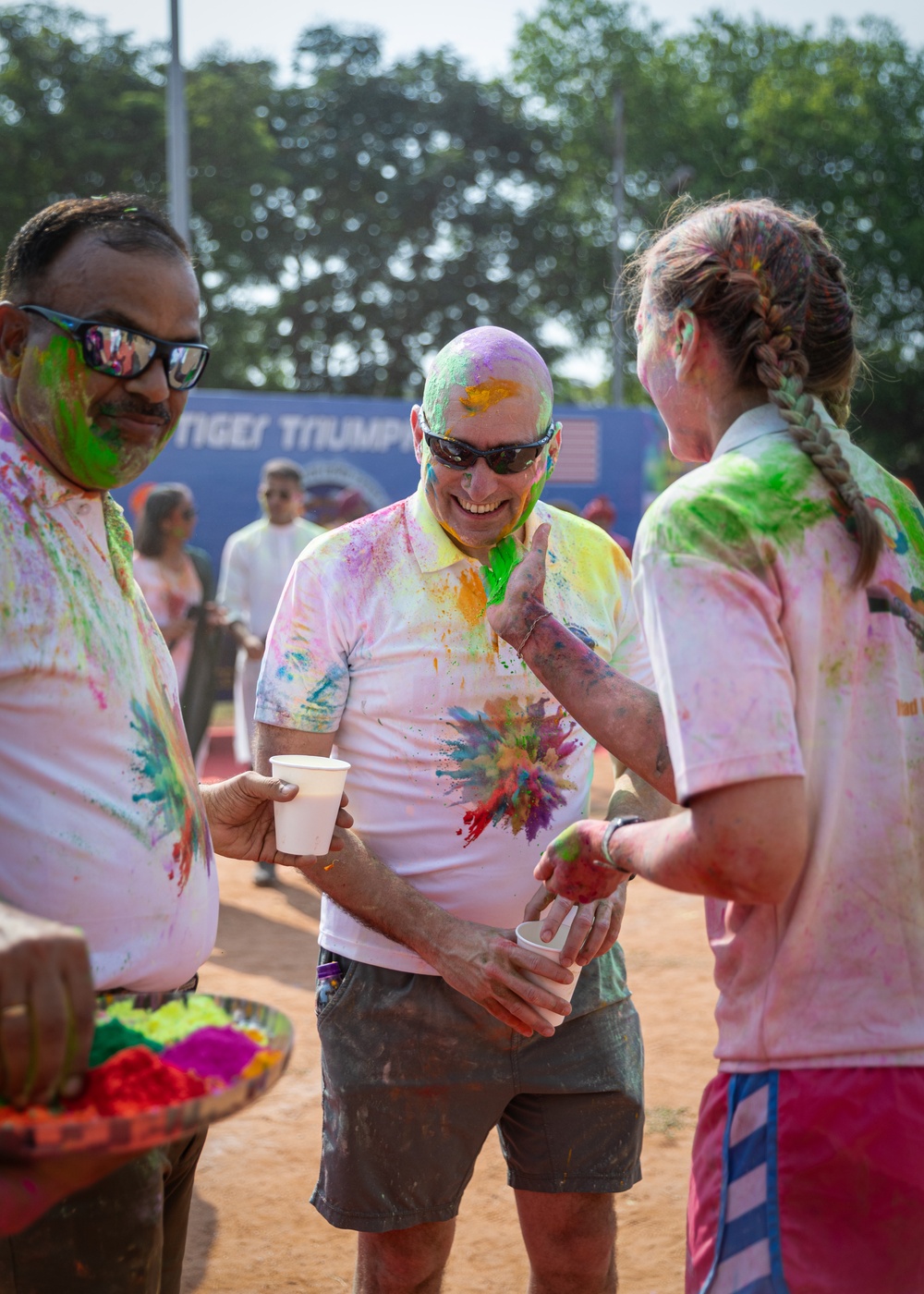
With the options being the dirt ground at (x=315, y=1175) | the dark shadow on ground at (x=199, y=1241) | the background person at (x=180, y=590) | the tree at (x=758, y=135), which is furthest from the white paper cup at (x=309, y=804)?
the tree at (x=758, y=135)

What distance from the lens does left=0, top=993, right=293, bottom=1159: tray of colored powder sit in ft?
4.60

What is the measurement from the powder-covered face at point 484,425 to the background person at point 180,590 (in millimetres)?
4353

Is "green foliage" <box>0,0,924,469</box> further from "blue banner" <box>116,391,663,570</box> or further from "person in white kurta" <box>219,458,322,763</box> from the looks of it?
"person in white kurta" <box>219,458,322,763</box>

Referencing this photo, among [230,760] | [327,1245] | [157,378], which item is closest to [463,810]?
[157,378]

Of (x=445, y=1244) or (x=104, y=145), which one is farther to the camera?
(x=104, y=145)

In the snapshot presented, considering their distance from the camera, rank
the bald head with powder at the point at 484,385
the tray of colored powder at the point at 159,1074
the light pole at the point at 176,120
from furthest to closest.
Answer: the light pole at the point at 176,120 → the bald head with powder at the point at 484,385 → the tray of colored powder at the point at 159,1074

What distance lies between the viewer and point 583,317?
39.2 m

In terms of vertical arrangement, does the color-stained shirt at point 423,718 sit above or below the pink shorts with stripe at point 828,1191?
above

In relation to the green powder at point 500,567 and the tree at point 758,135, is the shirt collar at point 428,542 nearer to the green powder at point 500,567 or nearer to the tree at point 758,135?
the green powder at point 500,567

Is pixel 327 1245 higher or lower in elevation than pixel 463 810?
lower

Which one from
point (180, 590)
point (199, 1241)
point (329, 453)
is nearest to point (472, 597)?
point (199, 1241)

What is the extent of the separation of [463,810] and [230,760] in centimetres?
980

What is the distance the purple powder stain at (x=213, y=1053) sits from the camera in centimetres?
162

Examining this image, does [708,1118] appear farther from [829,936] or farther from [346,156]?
[346,156]
